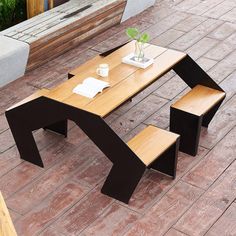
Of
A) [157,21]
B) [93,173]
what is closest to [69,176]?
[93,173]

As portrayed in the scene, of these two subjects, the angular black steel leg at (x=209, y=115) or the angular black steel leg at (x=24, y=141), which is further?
the angular black steel leg at (x=209, y=115)

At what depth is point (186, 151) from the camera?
4.45 m

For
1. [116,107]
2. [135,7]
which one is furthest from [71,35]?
[116,107]

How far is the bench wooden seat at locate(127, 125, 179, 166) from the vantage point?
12.6ft

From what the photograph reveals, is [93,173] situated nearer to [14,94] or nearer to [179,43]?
[14,94]

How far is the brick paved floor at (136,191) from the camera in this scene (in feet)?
12.2

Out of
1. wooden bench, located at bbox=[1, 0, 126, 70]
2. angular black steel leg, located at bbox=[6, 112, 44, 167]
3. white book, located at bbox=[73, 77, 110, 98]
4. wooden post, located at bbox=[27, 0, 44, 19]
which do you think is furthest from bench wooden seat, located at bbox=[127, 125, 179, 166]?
wooden post, located at bbox=[27, 0, 44, 19]

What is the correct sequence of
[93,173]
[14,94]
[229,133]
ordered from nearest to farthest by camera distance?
[93,173]
[229,133]
[14,94]

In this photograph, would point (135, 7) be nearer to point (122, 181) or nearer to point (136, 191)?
point (136, 191)

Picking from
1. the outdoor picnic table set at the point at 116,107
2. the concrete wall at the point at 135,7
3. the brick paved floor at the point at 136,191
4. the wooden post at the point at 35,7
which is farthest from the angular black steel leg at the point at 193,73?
the concrete wall at the point at 135,7

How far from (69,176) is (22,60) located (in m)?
1.69

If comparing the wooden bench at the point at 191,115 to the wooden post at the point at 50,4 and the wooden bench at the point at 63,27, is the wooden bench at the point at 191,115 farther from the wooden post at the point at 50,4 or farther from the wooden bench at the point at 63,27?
the wooden post at the point at 50,4

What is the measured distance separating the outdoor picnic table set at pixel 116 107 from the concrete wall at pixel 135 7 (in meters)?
2.15

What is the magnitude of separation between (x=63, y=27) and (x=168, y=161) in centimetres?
228
